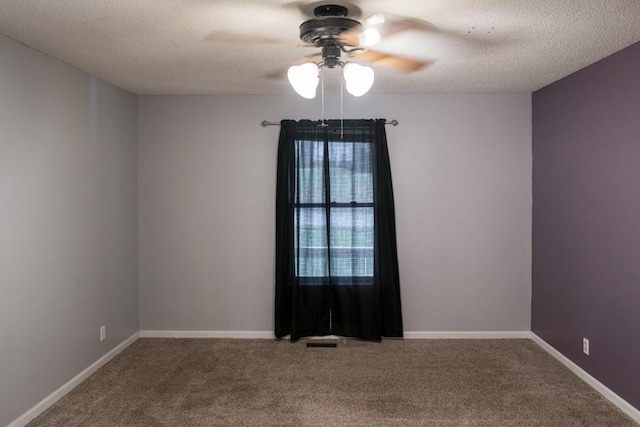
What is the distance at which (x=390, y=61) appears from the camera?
3.34 metres

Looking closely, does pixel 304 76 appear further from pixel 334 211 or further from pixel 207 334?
pixel 207 334

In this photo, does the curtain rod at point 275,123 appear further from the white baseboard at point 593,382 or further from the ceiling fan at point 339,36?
the white baseboard at point 593,382

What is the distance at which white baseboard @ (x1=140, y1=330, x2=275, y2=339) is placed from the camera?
14.9 feet

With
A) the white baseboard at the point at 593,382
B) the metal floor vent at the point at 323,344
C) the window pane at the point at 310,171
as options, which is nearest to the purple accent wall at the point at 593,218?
the white baseboard at the point at 593,382

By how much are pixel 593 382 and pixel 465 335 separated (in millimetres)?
1268

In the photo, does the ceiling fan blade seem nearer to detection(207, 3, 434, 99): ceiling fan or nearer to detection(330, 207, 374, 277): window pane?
detection(207, 3, 434, 99): ceiling fan

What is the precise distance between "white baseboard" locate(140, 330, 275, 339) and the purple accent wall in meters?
2.59

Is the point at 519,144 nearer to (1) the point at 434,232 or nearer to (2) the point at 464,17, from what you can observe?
(1) the point at 434,232

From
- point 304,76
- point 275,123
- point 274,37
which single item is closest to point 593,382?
point 304,76

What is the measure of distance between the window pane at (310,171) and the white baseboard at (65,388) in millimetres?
2094

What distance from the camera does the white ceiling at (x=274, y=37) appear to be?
2330 millimetres

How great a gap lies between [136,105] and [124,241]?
131 cm

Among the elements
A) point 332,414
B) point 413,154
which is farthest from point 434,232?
point 332,414

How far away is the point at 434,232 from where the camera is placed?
14.8ft
